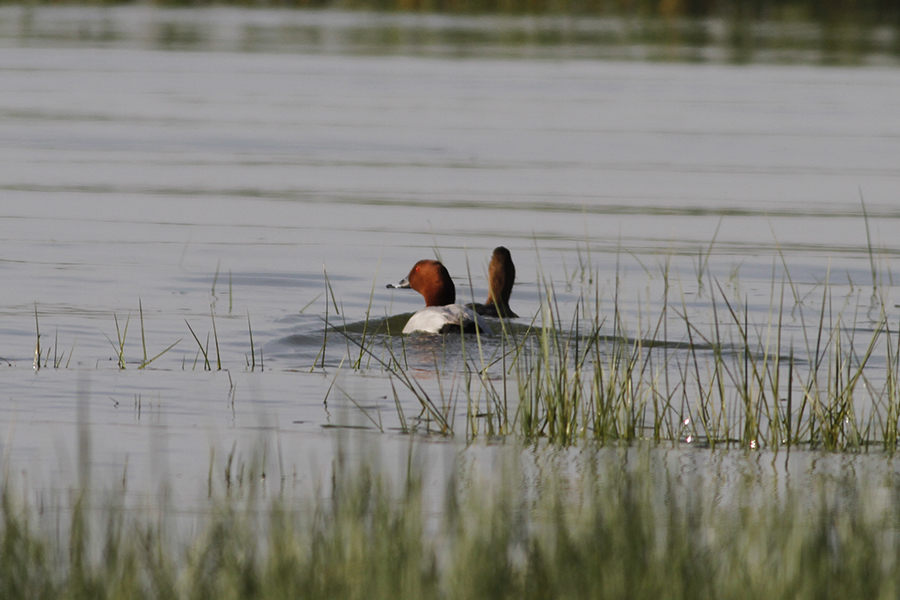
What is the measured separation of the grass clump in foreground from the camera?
4.20m

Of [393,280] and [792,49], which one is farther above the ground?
[792,49]

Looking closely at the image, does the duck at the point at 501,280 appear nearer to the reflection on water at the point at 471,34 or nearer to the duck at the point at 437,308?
the duck at the point at 437,308

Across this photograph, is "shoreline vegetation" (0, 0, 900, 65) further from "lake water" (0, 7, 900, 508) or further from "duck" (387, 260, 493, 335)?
"duck" (387, 260, 493, 335)

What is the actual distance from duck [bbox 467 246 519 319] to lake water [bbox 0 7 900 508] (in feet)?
1.52

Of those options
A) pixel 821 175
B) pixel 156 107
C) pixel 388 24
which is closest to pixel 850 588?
pixel 821 175

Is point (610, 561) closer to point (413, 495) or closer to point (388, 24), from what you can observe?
point (413, 495)

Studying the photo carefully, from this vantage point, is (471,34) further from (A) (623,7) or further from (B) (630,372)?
(B) (630,372)

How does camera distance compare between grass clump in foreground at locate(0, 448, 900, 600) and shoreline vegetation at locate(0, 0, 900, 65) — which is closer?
grass clump in foreground at locate(0, 448, 900, 600)

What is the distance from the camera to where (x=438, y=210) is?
53.4ft

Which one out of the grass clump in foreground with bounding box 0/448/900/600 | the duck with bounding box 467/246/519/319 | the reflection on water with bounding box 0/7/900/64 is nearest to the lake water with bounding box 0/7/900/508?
the duck with bounding box 467/246/519/319

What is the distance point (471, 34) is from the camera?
4744 centimetres

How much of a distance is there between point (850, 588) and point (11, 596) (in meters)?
2.38

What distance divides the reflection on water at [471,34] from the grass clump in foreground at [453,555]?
109 feet

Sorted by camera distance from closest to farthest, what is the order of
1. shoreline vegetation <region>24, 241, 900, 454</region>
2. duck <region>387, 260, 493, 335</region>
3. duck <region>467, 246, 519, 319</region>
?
shoreline vegetation <region>24, 241, 900, 454</region>
duck <region>387, 260, 493, 335</region>
duck <region>467, 246, 519, 319</region>
